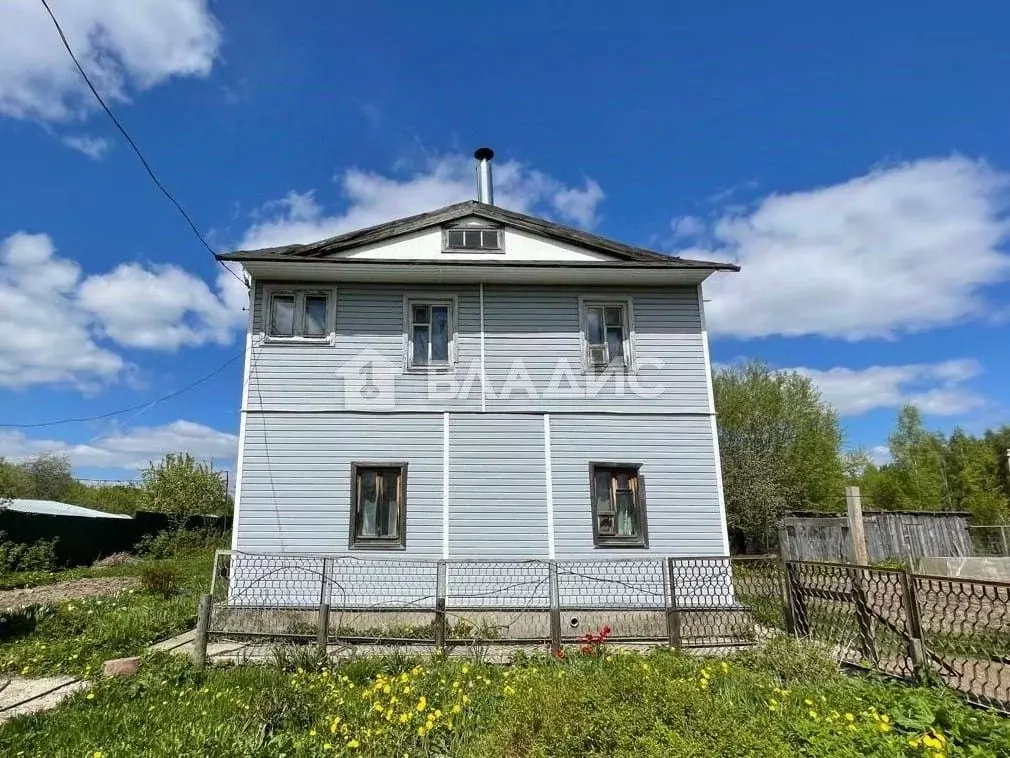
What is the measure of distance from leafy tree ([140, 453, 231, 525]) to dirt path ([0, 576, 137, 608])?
11.2m

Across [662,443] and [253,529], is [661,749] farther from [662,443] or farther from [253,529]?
[253,529]

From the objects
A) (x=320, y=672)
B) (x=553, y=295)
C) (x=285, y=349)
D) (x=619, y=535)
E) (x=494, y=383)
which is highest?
(x=553, y=295)

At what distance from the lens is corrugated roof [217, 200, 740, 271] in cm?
983

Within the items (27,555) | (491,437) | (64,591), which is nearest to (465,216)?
(491,437)

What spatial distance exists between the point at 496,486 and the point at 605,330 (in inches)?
136

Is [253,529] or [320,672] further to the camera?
[253,529]

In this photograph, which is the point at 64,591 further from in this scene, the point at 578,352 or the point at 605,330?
the point at 605,330

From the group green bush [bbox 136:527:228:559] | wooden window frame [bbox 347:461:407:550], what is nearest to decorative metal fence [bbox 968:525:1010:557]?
wooden window frame [bbox 347:461:407:550]

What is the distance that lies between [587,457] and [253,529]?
5.58m

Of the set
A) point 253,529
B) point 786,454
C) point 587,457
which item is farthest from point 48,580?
point 786,454

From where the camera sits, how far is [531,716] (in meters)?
3.44

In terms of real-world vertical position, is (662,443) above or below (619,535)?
above

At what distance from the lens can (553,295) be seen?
10.3 meters

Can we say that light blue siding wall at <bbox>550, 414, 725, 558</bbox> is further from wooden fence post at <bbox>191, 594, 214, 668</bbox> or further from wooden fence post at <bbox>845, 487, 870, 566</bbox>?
wooden fence post at <bbox>191, 594, 214, 668</bbox>
